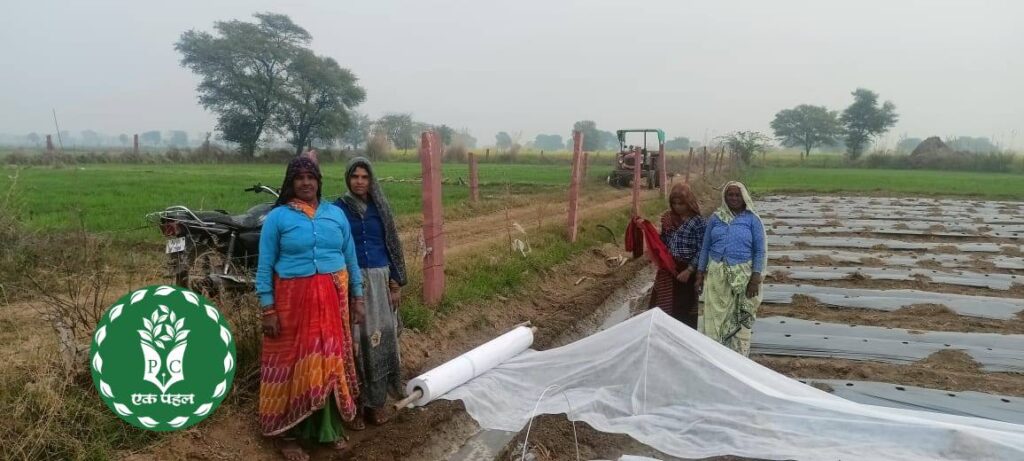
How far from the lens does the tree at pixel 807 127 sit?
69062 mm

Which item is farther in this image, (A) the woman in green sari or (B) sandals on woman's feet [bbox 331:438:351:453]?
(A) the woman in green sari

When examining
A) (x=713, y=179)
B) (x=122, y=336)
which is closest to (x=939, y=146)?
(x=713, y=179)

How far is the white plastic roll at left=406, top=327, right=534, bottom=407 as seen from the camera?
12.1 ft

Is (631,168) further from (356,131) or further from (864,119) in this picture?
(864,119)

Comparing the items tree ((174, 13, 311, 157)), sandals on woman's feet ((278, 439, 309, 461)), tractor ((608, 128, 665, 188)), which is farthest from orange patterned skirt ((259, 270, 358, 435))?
tree ((174, 13, 311, 157))

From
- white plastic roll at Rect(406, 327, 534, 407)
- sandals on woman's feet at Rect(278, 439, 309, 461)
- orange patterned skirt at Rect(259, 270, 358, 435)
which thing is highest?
orange patterned skirt at Rect(259, 270, 358, 435)

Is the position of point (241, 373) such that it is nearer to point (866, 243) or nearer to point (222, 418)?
Answer: point (222, 418)

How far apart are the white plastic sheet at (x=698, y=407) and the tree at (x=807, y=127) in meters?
72.2

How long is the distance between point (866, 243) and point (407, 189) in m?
10.3

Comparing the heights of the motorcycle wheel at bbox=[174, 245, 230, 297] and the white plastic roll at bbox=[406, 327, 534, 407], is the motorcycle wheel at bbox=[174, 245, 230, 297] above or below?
above

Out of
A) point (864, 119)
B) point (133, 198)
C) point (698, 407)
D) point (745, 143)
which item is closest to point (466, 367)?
point (698, 407)

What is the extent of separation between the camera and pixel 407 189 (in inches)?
631

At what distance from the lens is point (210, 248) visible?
12.8 feet

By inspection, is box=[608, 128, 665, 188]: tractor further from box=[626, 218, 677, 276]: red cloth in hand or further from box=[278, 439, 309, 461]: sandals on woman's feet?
box=[278, 439, 309, 461]: sandals on woman's feet
